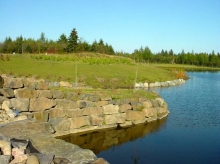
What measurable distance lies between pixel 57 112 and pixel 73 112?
814 mm

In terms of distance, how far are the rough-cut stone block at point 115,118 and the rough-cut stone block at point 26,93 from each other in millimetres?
3984

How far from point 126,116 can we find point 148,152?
3979mm

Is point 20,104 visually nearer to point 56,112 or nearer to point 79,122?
point 56,112

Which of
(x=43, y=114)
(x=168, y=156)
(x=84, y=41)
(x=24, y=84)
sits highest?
(x=84, y=41)

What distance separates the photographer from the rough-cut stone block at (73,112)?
12.9 meters

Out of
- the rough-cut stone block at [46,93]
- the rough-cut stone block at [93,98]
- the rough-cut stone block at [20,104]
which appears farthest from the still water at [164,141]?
the rough-cut stone block at [20,104]

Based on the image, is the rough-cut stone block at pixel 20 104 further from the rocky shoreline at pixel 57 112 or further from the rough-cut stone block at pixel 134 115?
the rough-cut stone block at pixel 134 115

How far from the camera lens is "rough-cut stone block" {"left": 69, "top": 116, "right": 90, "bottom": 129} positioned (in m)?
12.9

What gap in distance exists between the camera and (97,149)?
11.2m

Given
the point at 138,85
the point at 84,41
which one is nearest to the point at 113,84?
the point at 138,85

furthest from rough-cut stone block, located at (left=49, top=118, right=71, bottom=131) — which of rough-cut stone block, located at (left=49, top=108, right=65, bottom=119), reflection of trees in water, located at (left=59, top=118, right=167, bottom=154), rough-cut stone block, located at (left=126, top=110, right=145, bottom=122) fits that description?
rough-cut stone block, located at (left=126, top=110, right=145, bottom=122)

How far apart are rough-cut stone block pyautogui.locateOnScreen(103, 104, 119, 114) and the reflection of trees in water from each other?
1.01 metres

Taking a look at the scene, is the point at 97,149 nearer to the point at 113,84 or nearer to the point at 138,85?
the point at 113,84

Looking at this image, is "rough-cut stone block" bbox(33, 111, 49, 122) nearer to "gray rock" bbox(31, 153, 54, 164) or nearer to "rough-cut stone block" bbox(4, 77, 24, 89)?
"rough-cut stone block" bbox(4, 77, 24, 89)
